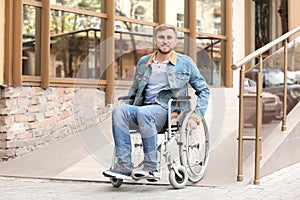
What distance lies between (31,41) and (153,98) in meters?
2.55

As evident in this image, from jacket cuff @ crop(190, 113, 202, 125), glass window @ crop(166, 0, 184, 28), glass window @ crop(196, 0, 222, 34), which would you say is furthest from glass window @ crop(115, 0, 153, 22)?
jacket cuff @ crop(190, 113, 202, 125)

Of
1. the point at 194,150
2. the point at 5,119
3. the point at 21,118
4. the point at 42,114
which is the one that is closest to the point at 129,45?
the point at 42,114

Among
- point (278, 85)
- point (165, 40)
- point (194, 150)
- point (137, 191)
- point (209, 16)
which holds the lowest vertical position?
point (137, 191)

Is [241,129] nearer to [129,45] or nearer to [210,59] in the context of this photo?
[129,45]

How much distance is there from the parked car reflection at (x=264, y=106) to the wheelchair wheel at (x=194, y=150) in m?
0.43

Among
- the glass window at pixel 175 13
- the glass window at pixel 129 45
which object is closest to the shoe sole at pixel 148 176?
the glass window at pixel 129 45

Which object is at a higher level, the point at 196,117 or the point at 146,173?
the point at 196,117

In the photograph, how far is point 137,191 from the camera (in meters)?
5.71

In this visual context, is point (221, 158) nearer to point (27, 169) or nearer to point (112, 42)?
point (27, 169)

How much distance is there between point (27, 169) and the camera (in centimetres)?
705

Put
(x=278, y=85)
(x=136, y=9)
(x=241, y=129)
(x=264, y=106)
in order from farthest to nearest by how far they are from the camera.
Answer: (x=136, y=9) < (x=278, y=85) < (x=264, y=106) < (x=241, y=129)

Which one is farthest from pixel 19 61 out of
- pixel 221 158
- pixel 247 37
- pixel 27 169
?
pixel 247 37

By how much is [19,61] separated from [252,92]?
2749 mm

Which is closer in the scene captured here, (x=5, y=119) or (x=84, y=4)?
(x=5, y=119)
